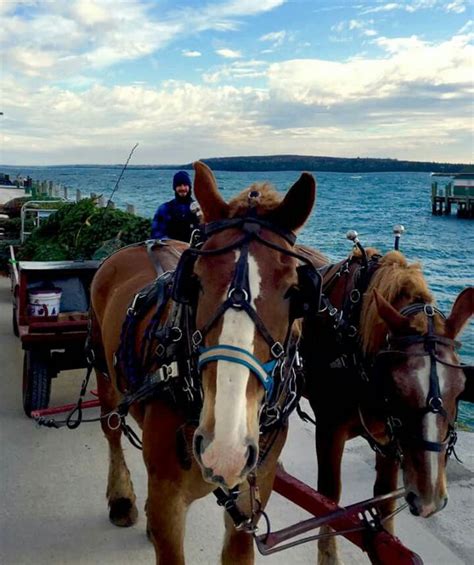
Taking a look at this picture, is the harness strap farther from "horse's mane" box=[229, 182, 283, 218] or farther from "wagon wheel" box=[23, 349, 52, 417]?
"wagon wheel" box=[23, 349, 52, 417]

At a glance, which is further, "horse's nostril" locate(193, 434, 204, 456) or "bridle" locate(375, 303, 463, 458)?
"bridle" locate(375, 303, 463, 458)

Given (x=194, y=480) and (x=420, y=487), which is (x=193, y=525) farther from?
(x=420, y=487)

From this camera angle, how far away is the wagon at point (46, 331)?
5.54 metres

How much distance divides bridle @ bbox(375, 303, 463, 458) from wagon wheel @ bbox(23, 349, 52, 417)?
3603 millimetres

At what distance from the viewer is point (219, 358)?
194 centimetres

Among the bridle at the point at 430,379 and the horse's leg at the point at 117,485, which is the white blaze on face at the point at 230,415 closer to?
the bridle at the point at 430,379

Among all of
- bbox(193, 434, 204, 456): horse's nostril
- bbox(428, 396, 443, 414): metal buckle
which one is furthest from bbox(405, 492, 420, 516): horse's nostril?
bbox(193, 434, 204, 456): horse's nostril

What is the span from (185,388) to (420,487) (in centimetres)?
110

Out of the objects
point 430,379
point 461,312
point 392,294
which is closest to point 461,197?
point 392,294

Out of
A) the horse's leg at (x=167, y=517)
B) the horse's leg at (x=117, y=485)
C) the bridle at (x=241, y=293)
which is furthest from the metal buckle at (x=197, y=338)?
the horse's leg at (x=117, y=485)

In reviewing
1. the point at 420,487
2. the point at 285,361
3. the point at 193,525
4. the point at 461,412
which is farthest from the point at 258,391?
the point at 461,412

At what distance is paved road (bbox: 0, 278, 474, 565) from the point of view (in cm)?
381

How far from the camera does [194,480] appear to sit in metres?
2.70

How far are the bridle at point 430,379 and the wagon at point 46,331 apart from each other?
3524 mm
